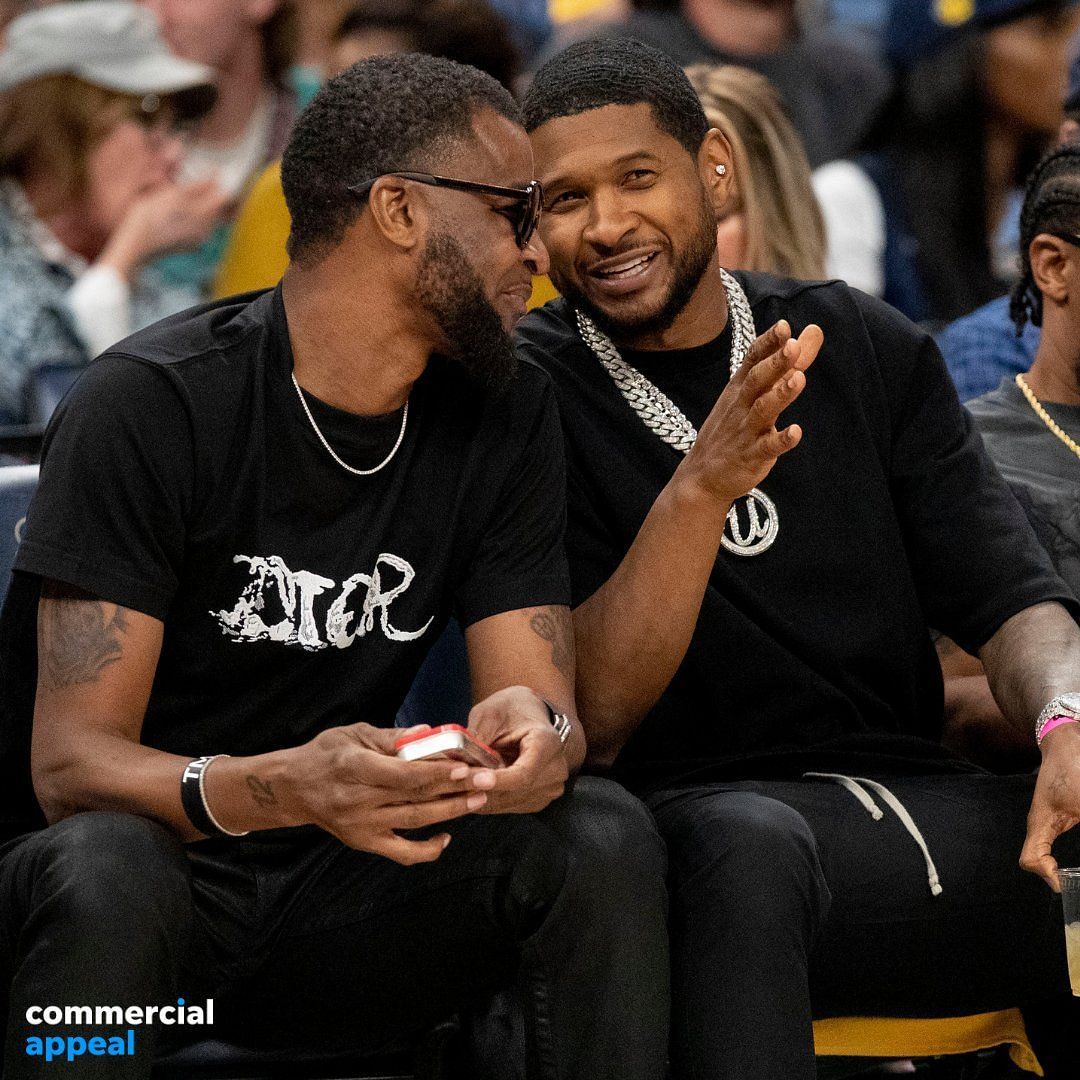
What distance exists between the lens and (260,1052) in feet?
7.72

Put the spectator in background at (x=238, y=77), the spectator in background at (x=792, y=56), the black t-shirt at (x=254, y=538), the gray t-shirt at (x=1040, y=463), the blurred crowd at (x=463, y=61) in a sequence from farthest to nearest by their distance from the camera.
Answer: the spectator in background at (x=792, y=56)
the spectator in background at (x=238, y=77)
the blurred crowd at (x=463, y=61)
the gray t-shirt at (x=1040, y=463)
the black t-shirt at (x=254, y=538)

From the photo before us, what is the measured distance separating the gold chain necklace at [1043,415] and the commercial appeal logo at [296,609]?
1265mm

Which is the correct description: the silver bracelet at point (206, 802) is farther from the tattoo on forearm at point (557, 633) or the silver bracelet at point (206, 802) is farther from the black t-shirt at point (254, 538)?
the tattoo on forearm at point (557, 633)

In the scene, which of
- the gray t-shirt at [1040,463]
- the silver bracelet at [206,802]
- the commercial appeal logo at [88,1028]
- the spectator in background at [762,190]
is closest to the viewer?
the commercial appeal logo at [88,1028]

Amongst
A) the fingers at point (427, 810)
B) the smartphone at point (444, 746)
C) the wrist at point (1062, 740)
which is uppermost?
the smartphone at point (444, 746)

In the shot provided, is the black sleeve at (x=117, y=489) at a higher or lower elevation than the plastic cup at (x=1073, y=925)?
→ higher

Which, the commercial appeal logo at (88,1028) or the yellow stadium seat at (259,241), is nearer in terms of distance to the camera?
the commercial appeal logo at (88,1028)

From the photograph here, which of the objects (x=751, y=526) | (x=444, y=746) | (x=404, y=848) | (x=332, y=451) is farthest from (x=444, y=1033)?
(x=751, y=526)

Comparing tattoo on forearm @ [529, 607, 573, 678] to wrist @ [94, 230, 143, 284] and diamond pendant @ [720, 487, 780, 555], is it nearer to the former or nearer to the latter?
diamond pendant @ [720, 487, 780, 555]

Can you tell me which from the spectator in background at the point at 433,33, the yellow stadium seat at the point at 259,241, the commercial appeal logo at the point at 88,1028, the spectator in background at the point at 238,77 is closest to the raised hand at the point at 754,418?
the commercial appeal logo at the point at 88,1028

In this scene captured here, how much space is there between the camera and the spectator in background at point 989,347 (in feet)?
11.7

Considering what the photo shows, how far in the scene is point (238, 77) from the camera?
5133 millimetres

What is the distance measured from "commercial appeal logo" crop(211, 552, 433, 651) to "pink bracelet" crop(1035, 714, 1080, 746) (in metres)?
0.88

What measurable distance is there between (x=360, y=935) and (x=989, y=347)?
6.20ft
